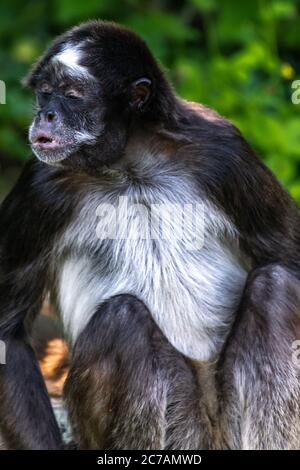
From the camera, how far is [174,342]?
8484mm

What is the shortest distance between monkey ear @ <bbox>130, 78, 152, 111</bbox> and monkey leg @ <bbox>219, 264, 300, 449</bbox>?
4.98 ft

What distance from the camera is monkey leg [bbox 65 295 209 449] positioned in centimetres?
785

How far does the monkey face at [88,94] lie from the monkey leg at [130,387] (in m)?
1.12

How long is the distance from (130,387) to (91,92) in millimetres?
2109

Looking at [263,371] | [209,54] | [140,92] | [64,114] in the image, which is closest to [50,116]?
[64,114]

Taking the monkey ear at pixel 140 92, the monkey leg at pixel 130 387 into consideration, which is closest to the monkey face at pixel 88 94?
the monkey ear at pixel 140 92

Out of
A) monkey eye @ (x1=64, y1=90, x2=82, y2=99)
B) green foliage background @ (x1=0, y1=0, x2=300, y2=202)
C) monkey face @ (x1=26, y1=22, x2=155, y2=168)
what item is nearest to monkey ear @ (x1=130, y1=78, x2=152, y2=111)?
monkey face @ (x1=26, y1=22, x2=155, y2=168)

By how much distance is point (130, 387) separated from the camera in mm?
7844

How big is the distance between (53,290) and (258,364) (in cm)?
179

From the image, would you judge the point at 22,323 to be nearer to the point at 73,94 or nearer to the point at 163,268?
the point at 163,268

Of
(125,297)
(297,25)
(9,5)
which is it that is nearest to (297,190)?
(297,25)

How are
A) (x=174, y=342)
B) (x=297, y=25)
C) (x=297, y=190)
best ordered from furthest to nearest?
(x=297, y=25)
(x=297, y=190)
(x=174, y=342)
